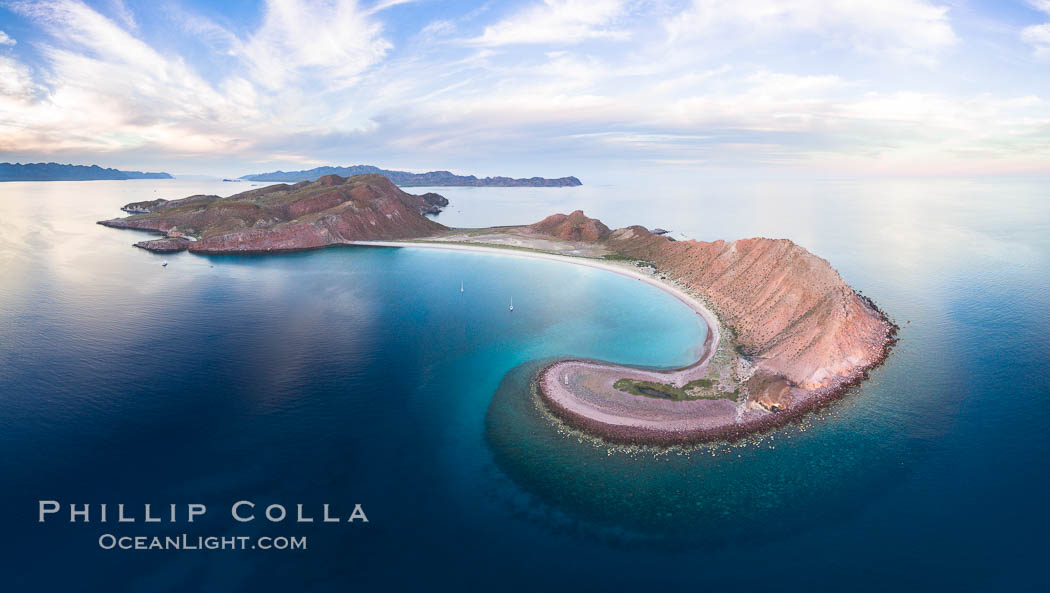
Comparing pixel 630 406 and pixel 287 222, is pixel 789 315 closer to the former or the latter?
Result: pixel 630 406

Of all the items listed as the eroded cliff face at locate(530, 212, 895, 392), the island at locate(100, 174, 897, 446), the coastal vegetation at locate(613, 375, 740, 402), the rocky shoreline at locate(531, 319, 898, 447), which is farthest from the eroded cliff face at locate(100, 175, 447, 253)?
the coastal vegetation at locate(613, 375, 740, 402)

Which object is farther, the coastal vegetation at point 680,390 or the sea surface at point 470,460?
the coastal vegetation at point 680,390

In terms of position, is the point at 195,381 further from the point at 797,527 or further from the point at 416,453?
the point at 797,527

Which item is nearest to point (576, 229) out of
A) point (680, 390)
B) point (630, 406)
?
point (680, 390)

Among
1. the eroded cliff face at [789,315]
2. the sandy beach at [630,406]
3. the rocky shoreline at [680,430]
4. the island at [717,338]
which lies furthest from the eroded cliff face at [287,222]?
the rocky shoreline at [680,430]

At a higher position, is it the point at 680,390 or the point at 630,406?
the point at 680,390

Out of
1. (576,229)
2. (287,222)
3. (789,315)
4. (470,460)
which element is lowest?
(470,460)

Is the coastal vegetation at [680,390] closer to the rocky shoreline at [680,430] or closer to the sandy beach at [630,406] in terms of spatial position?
the sandy beach at [630,406]

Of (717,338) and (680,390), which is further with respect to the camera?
(717,338)
